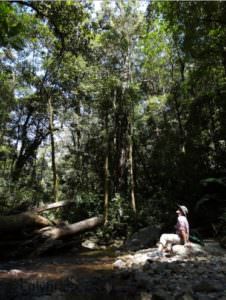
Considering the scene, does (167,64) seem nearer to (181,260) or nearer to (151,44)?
(151,44)

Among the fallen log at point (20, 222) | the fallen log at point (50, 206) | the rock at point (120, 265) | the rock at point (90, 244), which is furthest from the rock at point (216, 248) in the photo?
the fallen log at point (20, 222)

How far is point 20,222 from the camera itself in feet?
33.7

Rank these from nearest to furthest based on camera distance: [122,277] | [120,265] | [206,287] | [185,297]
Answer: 1. [185,297]
2. [206,287]
3. [122,277]
4. [120,265]

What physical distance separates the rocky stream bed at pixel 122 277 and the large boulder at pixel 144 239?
89.7 inches

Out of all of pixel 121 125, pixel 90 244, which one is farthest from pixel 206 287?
pixel 121 125

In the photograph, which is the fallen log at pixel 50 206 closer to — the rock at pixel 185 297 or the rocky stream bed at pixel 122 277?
the rocky stream bed at pixel 122 277

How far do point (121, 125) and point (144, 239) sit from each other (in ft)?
31.6

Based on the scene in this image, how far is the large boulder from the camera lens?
40.8 ft

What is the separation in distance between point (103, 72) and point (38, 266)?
13522 millimetres

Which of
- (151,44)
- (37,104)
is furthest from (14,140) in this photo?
(151,44)

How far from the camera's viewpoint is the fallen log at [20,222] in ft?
32.7

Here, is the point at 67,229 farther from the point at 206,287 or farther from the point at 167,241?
the point at 206,287

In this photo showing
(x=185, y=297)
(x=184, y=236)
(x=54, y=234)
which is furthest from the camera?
(x=54, y=234)

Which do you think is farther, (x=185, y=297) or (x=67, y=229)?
(x=67, y=229)
